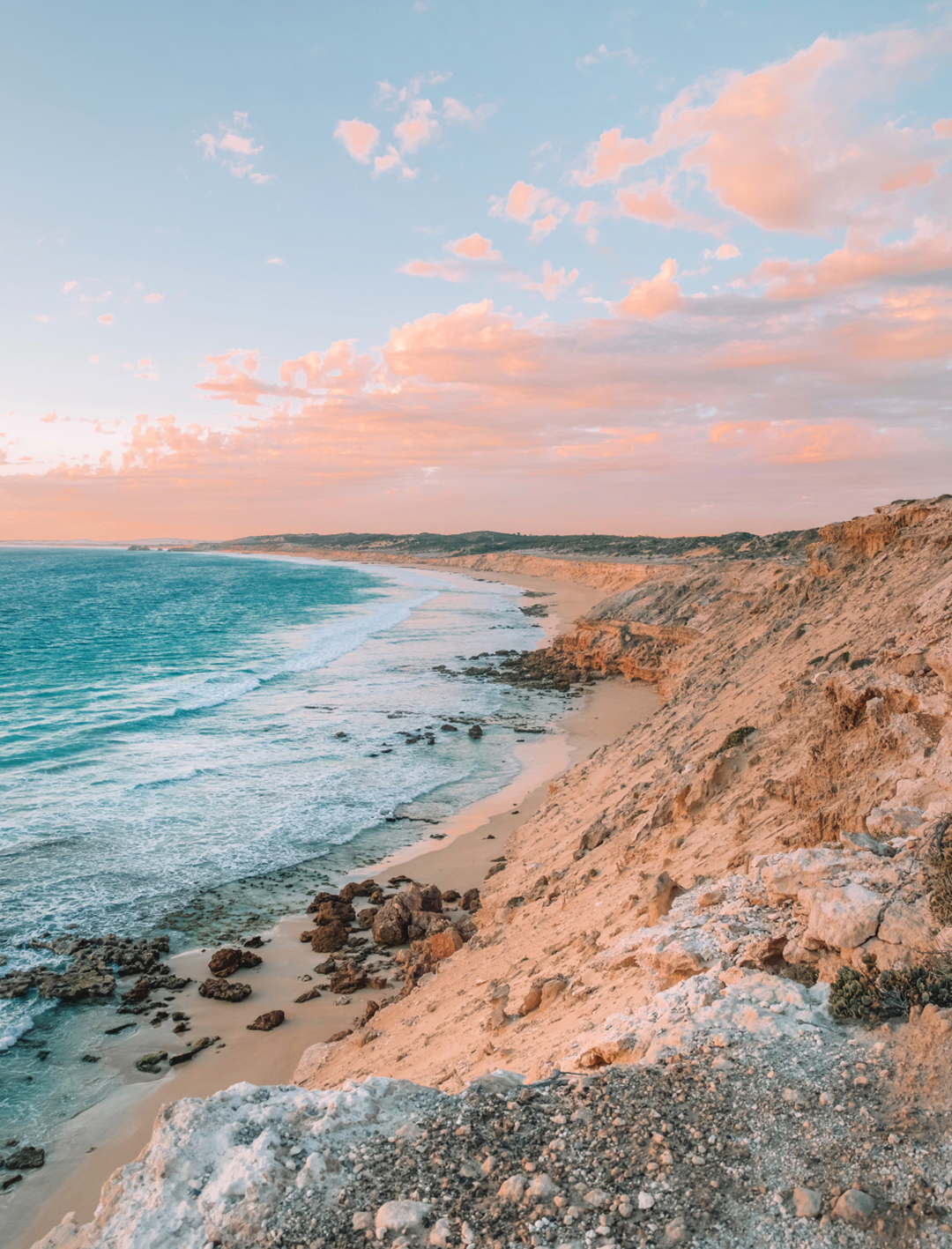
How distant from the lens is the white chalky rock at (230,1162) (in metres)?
3.97

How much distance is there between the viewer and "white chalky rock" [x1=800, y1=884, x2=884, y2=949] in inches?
221

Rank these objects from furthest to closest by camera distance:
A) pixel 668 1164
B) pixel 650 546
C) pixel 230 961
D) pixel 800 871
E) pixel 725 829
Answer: pixel 650 546 < pixel 230 961 < pixel 725 829 < pixel 800 871 < pixel 668 1164

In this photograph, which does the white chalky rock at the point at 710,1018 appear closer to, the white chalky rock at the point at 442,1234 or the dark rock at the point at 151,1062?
the white chalky rock at the point at 442,1234

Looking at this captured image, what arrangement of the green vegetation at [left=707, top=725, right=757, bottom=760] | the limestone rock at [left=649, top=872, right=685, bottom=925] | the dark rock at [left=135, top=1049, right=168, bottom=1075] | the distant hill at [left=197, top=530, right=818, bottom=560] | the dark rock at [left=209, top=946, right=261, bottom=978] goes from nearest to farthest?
the limestone rock at [left=649, top=872, right=685, bottom=925] → the dark rock at [left=135, top=1049, right=168, bottom=1075] → the green vegetation at [left=707, top=725, right=757, bottom=760] → the dark rock at [left=209, top=946, right=261, bottom=978] → the distant hill at [left=197, top=530, right=818, bottom=560]

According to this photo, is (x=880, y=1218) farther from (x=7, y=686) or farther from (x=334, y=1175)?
(x=7, y=686)

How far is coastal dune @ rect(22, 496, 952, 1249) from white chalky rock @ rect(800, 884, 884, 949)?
2 cm

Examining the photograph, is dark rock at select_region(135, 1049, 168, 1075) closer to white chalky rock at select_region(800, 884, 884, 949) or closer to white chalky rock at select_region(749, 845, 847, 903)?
white chalky rock at select_region(749, 845, 847, 903)

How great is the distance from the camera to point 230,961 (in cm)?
1276

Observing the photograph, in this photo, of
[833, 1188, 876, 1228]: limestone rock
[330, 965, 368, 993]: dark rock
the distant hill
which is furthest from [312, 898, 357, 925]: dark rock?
the distant hill

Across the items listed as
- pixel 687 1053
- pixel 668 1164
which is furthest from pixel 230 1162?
pixel 687 1053

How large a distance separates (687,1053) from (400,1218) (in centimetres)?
223

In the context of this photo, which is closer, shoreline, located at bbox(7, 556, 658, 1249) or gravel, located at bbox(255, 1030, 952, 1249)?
gravel, located at bbox(255, 1030, 952, 1249)

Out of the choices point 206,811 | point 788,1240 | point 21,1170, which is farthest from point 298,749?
point 788,1240

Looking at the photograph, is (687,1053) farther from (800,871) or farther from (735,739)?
(735,739)
